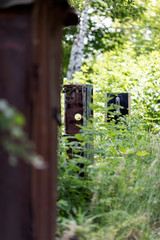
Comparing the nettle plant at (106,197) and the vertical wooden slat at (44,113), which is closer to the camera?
the vertical wooden slat at (44,113)

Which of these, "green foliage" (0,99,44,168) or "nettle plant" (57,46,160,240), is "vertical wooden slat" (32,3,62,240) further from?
"nettle plant" (57,46,160,240)

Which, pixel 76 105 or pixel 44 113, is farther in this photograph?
pixel 76 105

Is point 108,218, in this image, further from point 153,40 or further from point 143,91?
point 153,40

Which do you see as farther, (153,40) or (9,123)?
(153,40)

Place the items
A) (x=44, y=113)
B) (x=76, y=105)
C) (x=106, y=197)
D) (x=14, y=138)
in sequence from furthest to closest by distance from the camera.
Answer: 1. (x=76, y=105)
2. (x=106, y=197)
3. (x=44, y=113)
4. (x=14, y=138)

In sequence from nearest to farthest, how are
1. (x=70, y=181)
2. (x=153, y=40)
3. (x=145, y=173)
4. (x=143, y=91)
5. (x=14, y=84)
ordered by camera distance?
(x=14, y=84)
(x=70, y=181)
(x=145, y=173)
(x=143, y=91)
(x=153, y=40)

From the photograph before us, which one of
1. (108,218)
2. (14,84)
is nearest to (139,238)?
(108,218)

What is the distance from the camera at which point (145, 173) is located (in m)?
4.52

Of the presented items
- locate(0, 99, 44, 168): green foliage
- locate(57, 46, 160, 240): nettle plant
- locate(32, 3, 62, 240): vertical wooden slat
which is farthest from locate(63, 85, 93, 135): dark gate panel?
locate(0, 99, 44, 168): green foliage

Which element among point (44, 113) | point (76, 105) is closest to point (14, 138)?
point (44, 113)

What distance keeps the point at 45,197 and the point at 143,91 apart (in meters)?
7.03

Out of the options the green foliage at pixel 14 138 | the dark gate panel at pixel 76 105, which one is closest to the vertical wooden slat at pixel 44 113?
the green foliage at pixel 14 138

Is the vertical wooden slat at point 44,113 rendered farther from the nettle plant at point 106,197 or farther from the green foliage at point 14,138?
the nettle plant at point 106,197

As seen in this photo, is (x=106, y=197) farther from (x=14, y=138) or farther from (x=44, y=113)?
(x=14, y=138)
